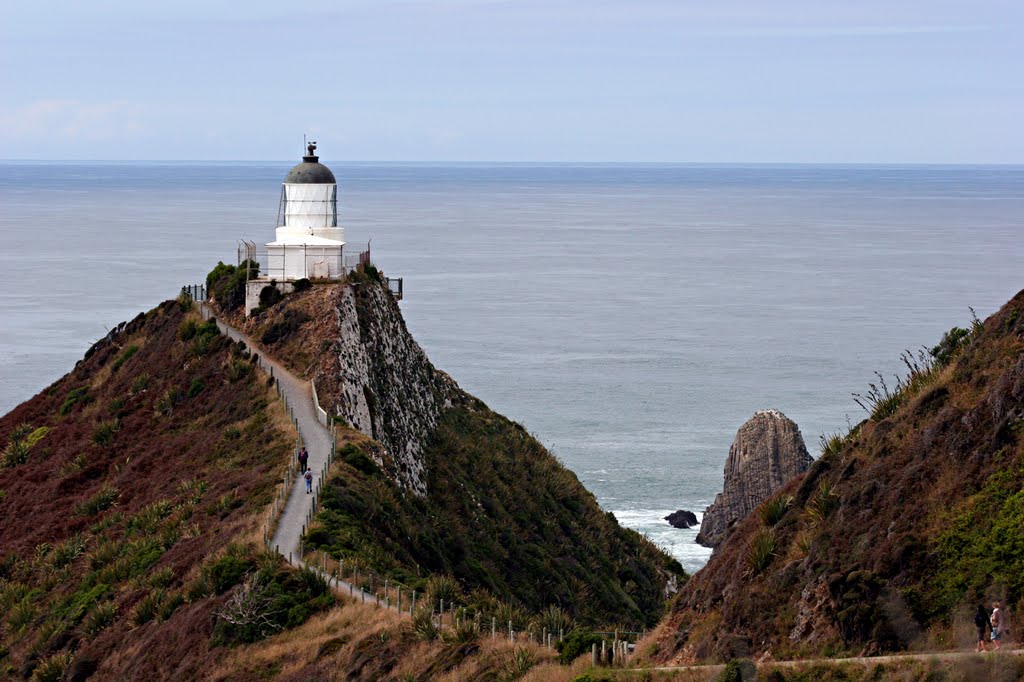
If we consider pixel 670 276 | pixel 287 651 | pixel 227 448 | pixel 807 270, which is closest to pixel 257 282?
pixel 227 448

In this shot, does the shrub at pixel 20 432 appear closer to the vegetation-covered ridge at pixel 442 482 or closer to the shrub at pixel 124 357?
the shrub at pixel 124 357

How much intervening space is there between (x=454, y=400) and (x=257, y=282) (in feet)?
33.5

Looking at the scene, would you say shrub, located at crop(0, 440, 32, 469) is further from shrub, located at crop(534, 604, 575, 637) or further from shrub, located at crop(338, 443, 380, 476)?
shrub, located at crop(534, 604, 575, 637)

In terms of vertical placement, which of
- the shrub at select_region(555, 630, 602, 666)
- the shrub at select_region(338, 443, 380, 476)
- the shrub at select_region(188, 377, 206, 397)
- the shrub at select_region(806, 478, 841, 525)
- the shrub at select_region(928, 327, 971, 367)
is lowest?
the shrub at select_region(555, 630, 602, 666)

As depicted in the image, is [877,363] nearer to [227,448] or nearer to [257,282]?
[257,282]

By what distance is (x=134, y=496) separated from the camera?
4384cm

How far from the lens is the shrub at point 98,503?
4384cm

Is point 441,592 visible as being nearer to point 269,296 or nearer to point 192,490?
point 192,490

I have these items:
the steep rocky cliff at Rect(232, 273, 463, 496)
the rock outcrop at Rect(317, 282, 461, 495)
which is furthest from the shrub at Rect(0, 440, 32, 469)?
the rock outcrop at Rect(317, 282, 461, 495)

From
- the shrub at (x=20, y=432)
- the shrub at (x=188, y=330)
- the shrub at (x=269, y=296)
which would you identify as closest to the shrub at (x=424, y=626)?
the shrub at (x=269, y=296)

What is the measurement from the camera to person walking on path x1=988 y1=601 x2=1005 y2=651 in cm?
1908

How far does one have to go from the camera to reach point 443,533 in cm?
4306

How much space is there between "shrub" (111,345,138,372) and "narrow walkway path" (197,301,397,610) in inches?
127

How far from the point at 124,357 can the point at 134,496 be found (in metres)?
15.4
